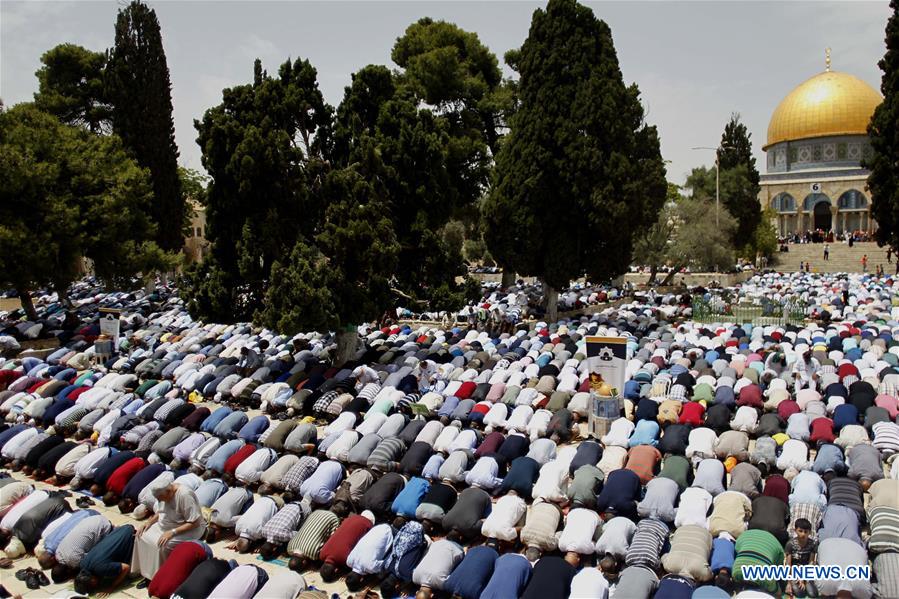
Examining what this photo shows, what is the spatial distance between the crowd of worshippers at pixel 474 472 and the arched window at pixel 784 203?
45062 millimetres

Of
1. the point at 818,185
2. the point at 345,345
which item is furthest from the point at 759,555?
the point at 818,185

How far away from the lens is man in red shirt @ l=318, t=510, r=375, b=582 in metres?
7.21

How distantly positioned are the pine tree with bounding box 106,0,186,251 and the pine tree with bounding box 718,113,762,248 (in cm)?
3250

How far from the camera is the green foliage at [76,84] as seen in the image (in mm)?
36844

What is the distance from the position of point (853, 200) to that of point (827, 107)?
7.85 metres

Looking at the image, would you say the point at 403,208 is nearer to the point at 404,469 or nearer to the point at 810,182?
the point at 404,469

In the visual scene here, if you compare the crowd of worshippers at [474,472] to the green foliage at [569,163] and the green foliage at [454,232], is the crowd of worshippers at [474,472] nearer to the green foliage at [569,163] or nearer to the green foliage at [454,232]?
the green foliage at [569,163]

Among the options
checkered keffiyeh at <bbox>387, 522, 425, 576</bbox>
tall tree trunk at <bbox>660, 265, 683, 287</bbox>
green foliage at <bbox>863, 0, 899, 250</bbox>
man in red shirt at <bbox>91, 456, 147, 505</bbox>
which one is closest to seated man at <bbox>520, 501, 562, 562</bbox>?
checkered keffiyeh at <bbox>387, 522, 425, 576</bbox>

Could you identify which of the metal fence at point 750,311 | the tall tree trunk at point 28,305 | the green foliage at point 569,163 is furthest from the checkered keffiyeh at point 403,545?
the tall tree trunk at point 28,305

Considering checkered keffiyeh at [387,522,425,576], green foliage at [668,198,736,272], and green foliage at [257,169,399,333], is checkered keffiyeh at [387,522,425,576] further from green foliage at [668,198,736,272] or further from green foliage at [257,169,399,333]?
green foliage at [668,198,736,272]

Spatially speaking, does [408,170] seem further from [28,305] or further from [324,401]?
[28,305]

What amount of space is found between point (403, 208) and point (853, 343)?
11.0 m

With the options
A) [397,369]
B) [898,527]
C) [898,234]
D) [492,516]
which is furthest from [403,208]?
[898,234]

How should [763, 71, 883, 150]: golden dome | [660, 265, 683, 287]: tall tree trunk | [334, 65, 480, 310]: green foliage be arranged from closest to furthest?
[334, 65, 480, 310]: green foliage < [660, 265, 683, 287]: tall tree trunk < [763, 71, 883, 150]: golden dome
